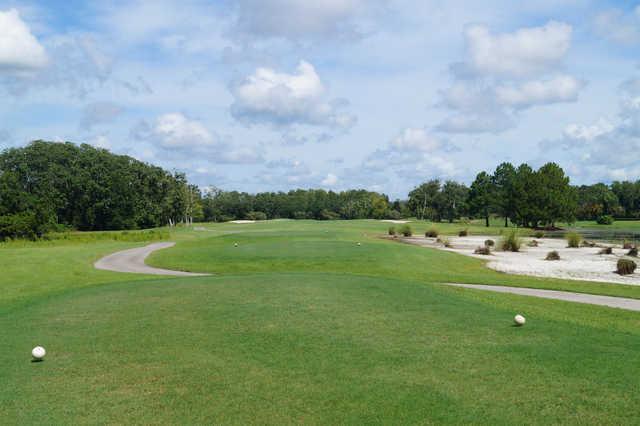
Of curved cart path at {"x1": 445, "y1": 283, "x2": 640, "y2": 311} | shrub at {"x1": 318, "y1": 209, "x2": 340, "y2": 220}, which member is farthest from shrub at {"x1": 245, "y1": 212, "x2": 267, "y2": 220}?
curved cart path at {"x1": 445, "y1": 283, "x2": 640, "y2": 311}

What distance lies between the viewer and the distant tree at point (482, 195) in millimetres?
97875

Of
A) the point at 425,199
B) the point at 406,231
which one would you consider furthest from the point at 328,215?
the point at 406,231


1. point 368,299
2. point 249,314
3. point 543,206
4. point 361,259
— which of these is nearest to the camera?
point 249,314

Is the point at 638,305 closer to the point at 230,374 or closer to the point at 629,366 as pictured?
the point at 629,366

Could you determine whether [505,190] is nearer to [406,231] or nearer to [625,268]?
[406,231]

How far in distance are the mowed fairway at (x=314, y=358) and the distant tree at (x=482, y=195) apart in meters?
83.2

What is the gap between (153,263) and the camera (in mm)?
35469

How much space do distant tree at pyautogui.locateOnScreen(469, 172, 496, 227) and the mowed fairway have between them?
83178mm

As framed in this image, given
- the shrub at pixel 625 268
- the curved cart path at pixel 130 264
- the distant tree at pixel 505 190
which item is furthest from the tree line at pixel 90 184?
the shrub at pixel 625 268

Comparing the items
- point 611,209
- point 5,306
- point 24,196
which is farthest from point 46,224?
point 611,209

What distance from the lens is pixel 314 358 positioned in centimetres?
941

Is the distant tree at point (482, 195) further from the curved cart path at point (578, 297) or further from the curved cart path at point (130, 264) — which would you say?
the curved cart path at point (578, 297)

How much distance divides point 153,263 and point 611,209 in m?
131

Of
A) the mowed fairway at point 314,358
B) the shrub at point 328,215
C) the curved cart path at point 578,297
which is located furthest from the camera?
the shrub at point 328,215
